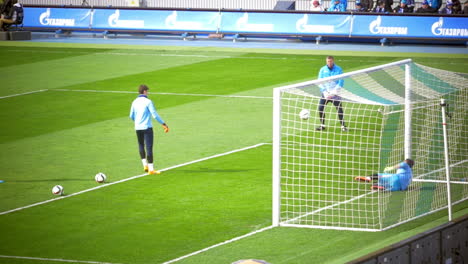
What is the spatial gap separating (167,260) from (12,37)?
3488cm

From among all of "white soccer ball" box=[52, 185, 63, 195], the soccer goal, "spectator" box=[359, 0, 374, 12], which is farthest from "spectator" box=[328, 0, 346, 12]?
"white soccer ball" box=[52, 185, 63, 195]

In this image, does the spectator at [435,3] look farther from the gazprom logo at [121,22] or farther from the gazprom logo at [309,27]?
the gazprom logo at [121,22]

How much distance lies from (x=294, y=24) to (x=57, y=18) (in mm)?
13553

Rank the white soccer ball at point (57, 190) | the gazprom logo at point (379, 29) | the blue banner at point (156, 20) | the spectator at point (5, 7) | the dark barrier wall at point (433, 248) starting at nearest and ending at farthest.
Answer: the dark barrier wall at point (433, 248) < the white soccer ball at point (57, 190) < the gazprom logo at point (379, 29) < the blue banner at point (156, 20) < the spectator at point (5, 7)

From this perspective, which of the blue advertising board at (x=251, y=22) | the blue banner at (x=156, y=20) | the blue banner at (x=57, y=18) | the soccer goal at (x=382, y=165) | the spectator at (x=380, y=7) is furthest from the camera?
the blue banner at (x=57, y=18)

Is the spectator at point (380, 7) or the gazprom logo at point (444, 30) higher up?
the spectator at point (380, 7)

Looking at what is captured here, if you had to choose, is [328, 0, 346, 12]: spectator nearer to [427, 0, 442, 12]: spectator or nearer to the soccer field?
[427, 0, 442, 12]: spectator

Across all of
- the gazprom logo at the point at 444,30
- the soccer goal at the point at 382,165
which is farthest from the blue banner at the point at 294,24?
the soccer goal at the point at 382,165

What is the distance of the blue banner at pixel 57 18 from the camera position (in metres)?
47.1

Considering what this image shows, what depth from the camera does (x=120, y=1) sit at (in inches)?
2239

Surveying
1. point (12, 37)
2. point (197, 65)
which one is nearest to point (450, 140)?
point (197, 65)

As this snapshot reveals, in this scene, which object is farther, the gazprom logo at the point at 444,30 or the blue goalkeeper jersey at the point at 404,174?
the gazprom logo at the point at 444,30

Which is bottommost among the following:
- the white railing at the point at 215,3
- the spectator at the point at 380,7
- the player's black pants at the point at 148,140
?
the player's black pants at the point at 148,140

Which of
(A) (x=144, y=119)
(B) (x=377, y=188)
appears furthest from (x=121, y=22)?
(B) (x=377, y=188)
